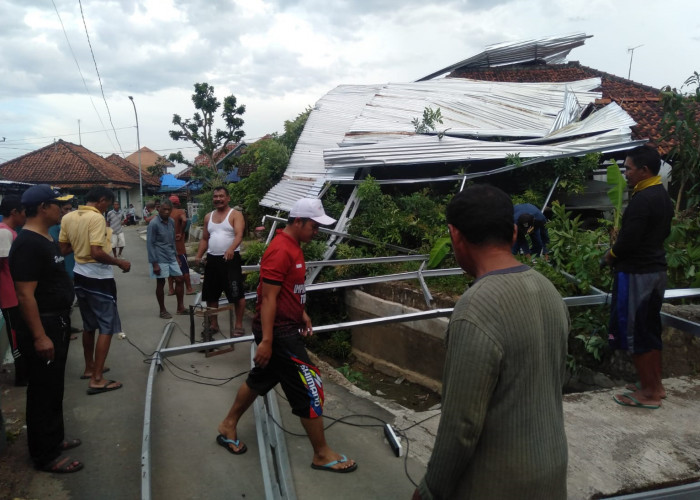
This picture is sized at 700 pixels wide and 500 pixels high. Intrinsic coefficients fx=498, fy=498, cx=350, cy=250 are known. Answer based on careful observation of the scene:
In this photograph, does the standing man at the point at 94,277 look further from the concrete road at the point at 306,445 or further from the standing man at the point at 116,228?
the standing man at the point at 116,228

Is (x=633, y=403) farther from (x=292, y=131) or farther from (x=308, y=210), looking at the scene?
(x=292, y=131)

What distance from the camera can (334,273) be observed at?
7398 mm

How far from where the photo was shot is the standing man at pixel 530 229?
6.34 meters

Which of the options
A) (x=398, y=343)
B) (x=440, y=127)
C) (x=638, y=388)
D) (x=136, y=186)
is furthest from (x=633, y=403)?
(x=136, y=186)

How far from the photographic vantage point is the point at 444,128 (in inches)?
397

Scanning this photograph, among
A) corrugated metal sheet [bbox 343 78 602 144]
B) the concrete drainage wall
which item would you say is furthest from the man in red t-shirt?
corrugated metal sheet [bbox 343 78 602 144]

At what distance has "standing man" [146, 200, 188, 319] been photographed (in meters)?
6.82

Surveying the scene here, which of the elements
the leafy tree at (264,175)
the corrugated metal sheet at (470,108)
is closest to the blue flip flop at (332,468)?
the corrugated metal sheet at (470,108)

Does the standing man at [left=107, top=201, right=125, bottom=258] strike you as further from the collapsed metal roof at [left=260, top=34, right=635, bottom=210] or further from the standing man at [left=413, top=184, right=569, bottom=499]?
the standing man at [left=413, top=184, right=569, bottom=499]

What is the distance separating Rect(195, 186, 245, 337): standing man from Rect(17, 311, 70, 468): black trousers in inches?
96.0

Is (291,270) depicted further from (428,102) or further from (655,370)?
(428,102)

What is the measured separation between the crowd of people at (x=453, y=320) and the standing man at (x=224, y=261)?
16mm

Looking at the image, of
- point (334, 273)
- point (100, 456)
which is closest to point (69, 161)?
point (334, 273)

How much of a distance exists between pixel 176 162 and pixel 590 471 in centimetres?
2361
